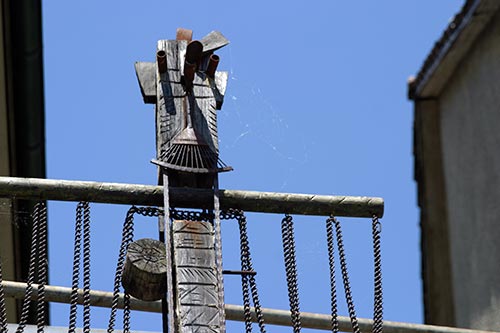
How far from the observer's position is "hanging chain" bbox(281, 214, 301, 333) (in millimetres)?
5094

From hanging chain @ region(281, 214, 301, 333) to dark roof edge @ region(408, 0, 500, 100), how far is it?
592cm

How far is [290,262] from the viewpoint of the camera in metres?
5.14

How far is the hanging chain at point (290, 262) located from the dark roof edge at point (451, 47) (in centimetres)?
592

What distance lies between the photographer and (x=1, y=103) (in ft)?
28.6

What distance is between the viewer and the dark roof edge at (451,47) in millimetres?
10977

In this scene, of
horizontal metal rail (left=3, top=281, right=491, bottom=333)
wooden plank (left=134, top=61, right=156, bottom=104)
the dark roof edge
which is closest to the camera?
wooden plank (left=134, top=61, right=156, bottom=104)

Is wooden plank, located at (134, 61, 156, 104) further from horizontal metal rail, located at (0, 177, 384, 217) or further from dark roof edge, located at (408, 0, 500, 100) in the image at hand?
dark roof edge, located at (408, 0, 500, 100)

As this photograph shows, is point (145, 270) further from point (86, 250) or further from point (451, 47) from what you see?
point (451, 47)

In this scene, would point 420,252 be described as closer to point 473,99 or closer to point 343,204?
point 473,99

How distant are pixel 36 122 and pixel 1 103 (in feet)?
0.93

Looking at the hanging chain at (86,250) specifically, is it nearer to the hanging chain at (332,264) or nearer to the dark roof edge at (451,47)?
the hanging chain at (332,264)

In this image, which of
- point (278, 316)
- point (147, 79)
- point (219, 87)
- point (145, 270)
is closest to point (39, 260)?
point (145, 270)

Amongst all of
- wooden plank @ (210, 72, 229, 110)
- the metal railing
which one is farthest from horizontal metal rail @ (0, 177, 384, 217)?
wooden plank @ (210, 72, 229, 110)

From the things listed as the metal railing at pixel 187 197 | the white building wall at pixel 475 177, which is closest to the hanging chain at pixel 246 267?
the metal railing at pixel 187 197
